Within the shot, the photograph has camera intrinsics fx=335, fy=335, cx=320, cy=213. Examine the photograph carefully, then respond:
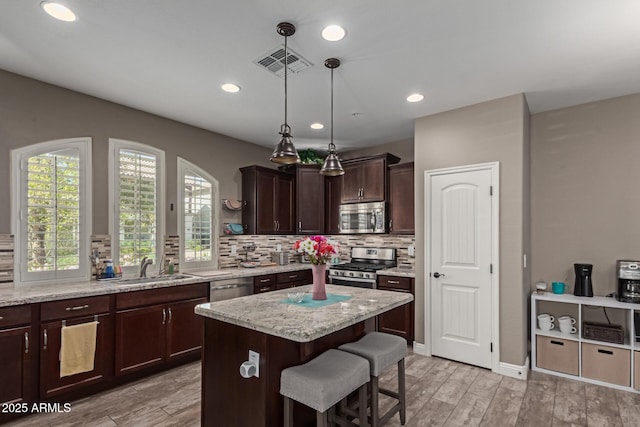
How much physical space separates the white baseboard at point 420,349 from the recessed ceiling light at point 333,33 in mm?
3372

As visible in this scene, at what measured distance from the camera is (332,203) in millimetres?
5469

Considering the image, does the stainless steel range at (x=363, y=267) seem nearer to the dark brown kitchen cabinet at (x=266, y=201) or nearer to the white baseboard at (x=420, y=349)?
the white baseboard at (x=420, y=349)

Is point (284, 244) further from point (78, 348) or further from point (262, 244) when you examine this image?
point (78, 348)

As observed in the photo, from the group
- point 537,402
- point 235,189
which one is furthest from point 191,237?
point 537,402

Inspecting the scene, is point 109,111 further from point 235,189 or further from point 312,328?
point 312,328

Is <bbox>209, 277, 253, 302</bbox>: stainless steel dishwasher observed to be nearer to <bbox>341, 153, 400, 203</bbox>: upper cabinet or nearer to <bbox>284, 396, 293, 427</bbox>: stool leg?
<bbox>341, 153, 400, 203</bbox>: upper cabinet

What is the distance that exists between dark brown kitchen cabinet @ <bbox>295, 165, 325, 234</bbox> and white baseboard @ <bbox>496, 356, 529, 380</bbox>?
3.03 m

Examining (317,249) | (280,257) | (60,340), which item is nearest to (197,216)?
(280,257)

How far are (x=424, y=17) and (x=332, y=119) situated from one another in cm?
192

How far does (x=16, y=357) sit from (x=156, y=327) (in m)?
1.05

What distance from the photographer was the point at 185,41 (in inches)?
95.8

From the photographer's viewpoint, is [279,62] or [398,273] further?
[398,273]

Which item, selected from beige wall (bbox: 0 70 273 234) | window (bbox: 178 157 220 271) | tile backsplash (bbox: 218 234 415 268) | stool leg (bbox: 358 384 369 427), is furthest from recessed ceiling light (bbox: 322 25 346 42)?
tile backsplash (bbox: 218 234 415 268)

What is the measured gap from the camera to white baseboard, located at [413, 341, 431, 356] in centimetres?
390
